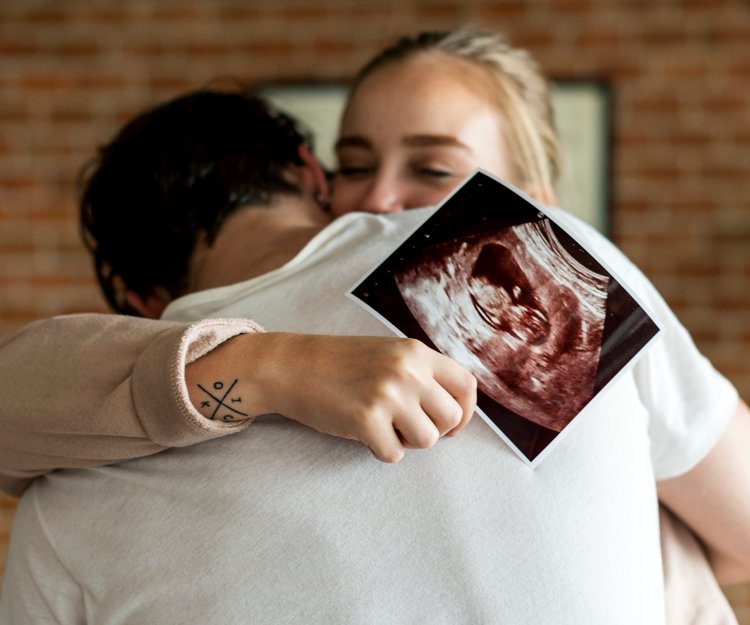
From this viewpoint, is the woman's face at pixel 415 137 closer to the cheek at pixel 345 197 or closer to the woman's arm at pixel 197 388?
the cheek at pixel 345 197

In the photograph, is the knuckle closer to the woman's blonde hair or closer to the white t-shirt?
the white t-shirt

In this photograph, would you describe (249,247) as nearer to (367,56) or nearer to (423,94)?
(423,94)

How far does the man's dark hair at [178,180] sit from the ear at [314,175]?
0.05ft

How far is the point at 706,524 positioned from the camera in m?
1.12

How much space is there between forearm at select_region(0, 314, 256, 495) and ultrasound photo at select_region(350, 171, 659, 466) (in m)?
Result: 0.15

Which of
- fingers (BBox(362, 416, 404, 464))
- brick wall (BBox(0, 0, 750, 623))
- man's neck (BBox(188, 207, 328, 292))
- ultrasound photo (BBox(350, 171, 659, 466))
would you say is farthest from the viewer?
brick wall (BBox(0, 0, 750, 623))

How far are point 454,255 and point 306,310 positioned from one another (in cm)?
15

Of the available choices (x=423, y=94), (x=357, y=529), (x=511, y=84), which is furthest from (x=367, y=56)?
(x=357, y=529)

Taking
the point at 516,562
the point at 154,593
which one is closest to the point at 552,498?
the point at 516,562

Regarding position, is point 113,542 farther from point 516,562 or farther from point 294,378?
point 516,562

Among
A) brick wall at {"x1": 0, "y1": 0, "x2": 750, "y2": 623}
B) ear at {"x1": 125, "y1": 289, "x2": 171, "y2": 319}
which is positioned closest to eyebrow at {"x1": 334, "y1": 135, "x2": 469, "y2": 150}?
ear at {"x1": 125, "y1": 289, "x2": 171, "y2": 319}

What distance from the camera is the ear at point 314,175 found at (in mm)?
1314

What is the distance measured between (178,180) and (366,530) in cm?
57

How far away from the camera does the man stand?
806 mm
